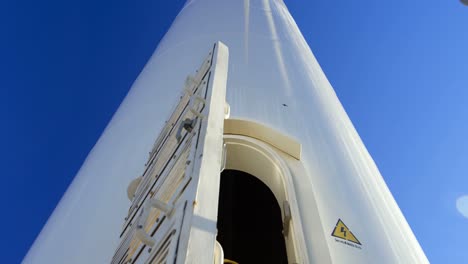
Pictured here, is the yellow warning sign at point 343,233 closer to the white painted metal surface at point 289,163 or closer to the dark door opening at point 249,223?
the white painted metal surface at point 289,163

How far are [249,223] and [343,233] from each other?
140 cm

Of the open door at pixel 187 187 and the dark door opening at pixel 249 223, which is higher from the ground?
the dark door opening at pixel 249 223

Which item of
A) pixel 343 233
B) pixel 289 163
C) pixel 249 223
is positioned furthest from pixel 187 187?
pixel 249 223

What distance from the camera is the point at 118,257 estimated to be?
1573 millimetres

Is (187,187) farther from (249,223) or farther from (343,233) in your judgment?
(249,223)

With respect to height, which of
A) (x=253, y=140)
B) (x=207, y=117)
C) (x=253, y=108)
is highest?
(x=253, y=108)

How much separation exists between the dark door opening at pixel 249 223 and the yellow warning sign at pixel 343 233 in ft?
3.88

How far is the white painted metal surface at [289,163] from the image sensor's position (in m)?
1.85

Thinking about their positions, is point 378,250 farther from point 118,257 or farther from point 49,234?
point 49,234

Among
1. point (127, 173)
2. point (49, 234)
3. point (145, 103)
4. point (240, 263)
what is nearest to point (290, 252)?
point (127, 173)

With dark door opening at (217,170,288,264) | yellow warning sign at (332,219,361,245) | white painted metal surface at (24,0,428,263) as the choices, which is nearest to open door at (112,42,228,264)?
white painted metal surface at (24,0,428,263)

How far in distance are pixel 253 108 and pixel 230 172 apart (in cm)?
55

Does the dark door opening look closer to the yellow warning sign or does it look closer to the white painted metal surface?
the white painted metal surface

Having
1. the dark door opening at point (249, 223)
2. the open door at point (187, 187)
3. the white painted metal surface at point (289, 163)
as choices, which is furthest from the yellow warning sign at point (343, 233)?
the dark door opening at point (249, 223)
